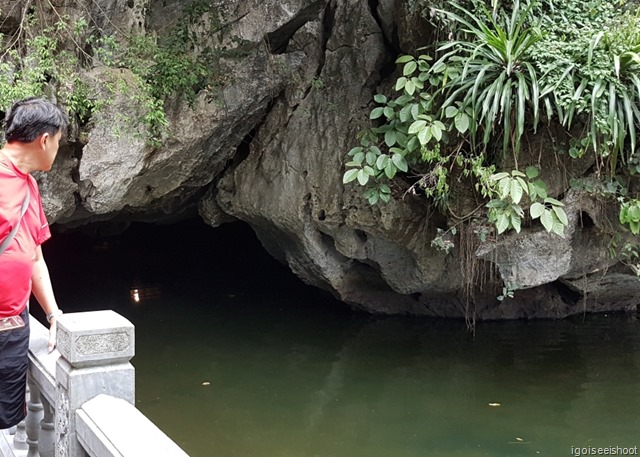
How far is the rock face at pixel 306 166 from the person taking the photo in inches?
216

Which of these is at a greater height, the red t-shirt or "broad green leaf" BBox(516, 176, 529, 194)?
the red t-shirt

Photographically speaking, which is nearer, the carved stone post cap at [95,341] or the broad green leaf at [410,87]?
the carved stone post cap at [95,341]

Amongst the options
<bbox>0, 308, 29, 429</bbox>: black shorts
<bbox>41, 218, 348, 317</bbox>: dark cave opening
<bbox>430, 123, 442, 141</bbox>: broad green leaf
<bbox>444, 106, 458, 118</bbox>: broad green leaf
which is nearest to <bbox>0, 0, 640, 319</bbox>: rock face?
<bbox>444, 106, 458, 118</bbox>: broad green leaf

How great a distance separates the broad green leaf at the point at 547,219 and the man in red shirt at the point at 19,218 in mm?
3638

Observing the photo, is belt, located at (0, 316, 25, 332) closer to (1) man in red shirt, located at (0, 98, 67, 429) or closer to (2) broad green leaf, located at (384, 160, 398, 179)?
(1) man in red shirt, located at (0, 98, 67, 429)

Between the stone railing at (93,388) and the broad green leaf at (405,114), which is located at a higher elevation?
the broad green leaf at (405,114)

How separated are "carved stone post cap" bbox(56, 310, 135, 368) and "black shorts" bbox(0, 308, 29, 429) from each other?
187mm

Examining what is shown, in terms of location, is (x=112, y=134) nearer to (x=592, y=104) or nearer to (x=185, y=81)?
(x=185, y=81)

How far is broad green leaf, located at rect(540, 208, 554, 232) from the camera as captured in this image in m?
4.81

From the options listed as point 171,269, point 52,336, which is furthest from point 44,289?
point 171,269

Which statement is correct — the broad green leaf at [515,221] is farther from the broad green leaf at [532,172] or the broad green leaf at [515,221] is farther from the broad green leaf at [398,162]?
the broad green leaf at [398,162]

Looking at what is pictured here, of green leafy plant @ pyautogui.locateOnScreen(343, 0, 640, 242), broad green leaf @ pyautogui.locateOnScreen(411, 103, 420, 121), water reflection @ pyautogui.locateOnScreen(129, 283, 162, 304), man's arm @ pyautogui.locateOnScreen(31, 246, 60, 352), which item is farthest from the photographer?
water reflection @ pyautogui.locateOnScreen(129, 283, 162, 304)

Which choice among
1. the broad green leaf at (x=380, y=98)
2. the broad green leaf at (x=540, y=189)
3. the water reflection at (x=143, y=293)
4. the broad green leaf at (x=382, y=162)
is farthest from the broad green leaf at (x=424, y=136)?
the water reflection at (x=143, y=293)

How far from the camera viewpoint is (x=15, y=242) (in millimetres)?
2172
